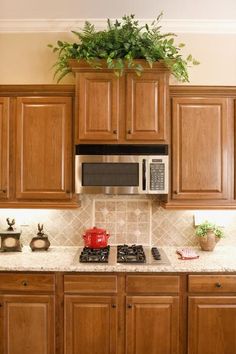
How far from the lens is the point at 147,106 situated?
2682 mm

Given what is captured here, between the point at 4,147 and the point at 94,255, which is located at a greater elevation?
the point at 4,147

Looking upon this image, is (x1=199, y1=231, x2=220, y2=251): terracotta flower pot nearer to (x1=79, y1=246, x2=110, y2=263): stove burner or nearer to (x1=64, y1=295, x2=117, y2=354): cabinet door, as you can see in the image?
(x1=79, y1=246, x2=110, y2=263): stove burner


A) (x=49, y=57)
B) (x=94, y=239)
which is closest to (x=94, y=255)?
(x=94, y=239)

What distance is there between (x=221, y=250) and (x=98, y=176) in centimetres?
126

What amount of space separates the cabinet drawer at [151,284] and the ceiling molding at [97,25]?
2.17 meters

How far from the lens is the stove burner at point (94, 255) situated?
2.51 metres

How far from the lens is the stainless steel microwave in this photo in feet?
8.83

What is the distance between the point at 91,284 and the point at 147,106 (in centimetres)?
143

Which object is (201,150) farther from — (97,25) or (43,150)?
(97,25)

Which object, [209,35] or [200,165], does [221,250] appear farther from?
[209,35]

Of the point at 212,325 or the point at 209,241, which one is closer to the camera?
the point at 212,325

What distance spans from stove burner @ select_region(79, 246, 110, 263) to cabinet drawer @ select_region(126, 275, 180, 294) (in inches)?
10.1

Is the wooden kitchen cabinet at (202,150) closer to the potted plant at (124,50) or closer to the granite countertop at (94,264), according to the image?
the potted plant at (124,50)

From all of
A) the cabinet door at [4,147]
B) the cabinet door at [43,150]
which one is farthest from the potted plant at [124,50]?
the cabinet door at [4,147]
